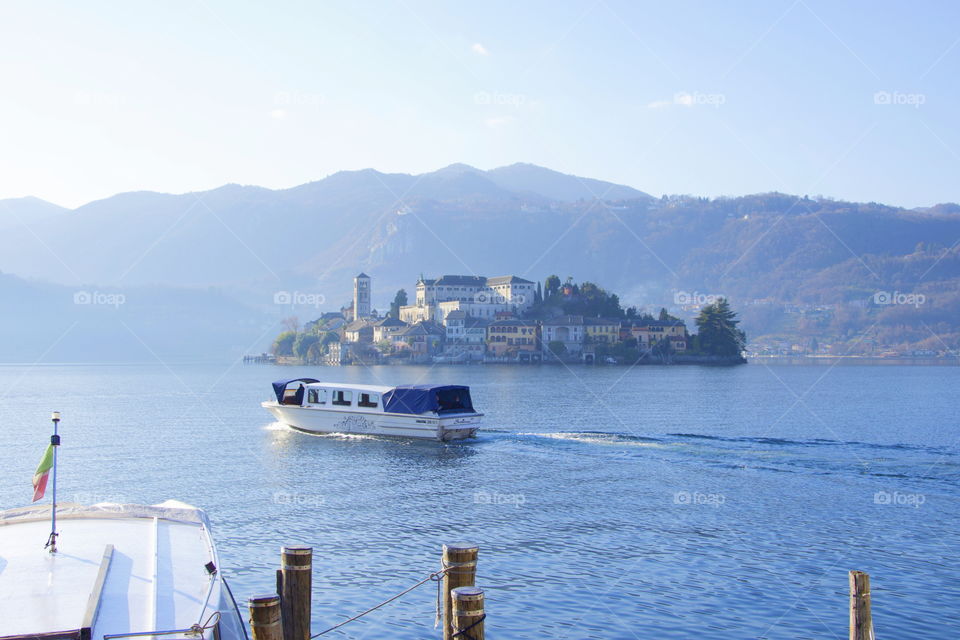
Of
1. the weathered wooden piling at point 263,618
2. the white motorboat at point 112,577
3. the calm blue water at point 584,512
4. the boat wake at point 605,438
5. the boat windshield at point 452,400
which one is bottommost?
the calm blue water at point 584,512

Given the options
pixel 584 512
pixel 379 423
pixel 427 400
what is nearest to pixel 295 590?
pixel 584 512

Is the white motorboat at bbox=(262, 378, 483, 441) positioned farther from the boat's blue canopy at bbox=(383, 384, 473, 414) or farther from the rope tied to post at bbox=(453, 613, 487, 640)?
the rope tied to post at bbox=(453, 613, 487, 640)

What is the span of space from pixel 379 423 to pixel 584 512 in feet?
85.2

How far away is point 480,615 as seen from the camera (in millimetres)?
13281

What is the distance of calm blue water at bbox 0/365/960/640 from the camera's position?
20.8 m

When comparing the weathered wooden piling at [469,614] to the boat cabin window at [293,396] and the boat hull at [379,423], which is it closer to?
the boat hull at [379,423]

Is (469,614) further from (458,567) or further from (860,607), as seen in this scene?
(860,607)

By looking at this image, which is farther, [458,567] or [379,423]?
[379,423]

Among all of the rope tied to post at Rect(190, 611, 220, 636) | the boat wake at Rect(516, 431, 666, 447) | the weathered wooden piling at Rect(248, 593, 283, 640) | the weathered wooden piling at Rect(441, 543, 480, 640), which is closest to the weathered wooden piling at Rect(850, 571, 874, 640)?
the weathered wooden piling at Rect(441, 543, 480, 640)

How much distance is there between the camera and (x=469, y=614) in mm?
13242

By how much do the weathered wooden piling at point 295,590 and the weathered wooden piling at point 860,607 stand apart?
8986 mm

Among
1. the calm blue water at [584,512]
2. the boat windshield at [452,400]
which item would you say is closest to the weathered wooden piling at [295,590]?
the calm blue water at [584,512]

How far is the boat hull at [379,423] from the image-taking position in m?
53.2

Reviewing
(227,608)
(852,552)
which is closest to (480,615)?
(227,608)
